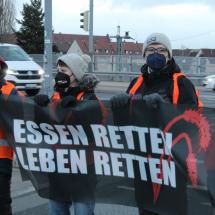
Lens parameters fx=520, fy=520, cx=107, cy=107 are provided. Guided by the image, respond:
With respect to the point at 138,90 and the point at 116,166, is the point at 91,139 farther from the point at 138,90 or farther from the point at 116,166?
the point at 138,90

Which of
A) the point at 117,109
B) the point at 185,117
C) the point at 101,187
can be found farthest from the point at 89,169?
the point at 185,117

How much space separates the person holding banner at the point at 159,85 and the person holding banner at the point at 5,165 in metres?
1.05

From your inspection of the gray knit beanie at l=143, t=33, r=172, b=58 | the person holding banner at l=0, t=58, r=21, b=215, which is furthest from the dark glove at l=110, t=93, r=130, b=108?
the person holding banner at l=0, t=58, r=21, b=215

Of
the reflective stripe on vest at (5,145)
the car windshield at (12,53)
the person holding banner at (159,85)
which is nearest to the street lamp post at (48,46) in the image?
the reflective stripe on vest at (5,145)

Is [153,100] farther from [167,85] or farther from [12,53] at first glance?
[12,53]

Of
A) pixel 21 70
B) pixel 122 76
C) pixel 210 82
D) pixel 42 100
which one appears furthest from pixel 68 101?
pixel 122 76

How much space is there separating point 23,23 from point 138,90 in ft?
180

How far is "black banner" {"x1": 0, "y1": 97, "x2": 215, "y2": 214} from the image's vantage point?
3.67 m

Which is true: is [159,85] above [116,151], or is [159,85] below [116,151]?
above

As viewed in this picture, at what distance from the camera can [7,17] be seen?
2388 inches

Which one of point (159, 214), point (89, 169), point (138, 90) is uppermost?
point (138, 90)

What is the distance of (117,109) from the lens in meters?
3.91

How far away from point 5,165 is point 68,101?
77 cm

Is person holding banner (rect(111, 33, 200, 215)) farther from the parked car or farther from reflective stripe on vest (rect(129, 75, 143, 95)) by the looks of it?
the parked car
